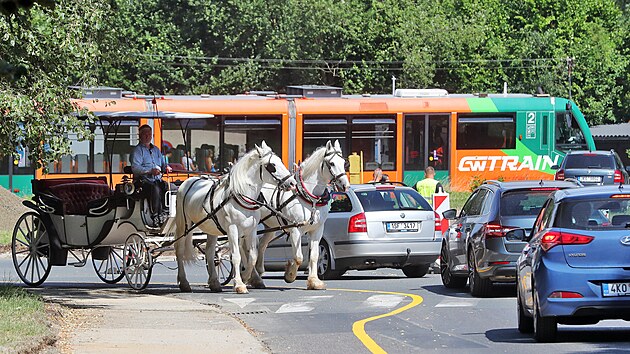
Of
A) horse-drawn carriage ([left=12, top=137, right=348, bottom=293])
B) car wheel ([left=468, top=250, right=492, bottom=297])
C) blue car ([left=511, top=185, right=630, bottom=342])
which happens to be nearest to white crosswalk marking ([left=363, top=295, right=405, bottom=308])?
car wheel ([left=468, top=250, right=492, bottom=297])

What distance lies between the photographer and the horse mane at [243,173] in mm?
19766

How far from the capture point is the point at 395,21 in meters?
68.4

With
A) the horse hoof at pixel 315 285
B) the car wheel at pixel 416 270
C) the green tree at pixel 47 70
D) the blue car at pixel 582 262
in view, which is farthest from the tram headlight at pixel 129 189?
the blue car at pixel 582 262

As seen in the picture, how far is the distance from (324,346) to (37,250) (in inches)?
350

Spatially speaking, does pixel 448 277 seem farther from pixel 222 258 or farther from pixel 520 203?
pixel 222 258

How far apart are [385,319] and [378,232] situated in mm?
6764

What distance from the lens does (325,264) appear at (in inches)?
910

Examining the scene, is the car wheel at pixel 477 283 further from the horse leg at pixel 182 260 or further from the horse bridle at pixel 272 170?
the horse leg at pixel 182 260

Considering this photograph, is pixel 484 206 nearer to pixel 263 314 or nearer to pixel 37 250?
pixel 263 314

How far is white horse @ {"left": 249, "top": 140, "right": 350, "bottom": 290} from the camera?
20406 mm

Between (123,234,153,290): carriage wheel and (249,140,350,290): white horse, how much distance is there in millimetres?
1760

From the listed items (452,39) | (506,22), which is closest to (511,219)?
(452,39)

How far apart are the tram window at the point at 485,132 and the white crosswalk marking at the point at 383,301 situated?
83.7ft

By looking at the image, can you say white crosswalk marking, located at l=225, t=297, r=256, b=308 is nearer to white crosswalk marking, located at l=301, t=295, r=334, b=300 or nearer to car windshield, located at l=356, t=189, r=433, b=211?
white crosswalk marking, located at l=301, t=295, r=334, b=300
